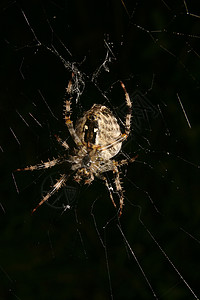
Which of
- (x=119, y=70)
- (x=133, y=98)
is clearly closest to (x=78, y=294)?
(x=133, y=98)

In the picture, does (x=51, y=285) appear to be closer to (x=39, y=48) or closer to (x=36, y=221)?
(x=36, y=221)

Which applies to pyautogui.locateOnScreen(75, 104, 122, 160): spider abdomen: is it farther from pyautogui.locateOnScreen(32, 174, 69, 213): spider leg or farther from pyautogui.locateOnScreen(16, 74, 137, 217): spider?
pyautogui.locateOnScreen(32, 174, 69, 213): spider leg

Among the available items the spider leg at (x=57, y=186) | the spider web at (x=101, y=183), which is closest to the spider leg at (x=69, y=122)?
the spider leg at (x=57, y=186)

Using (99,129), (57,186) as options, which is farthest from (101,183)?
(99,129)

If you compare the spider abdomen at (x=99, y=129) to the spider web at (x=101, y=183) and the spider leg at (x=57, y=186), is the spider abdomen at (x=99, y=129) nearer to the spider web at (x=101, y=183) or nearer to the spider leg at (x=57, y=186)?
the spider leg at (x=57, y=186)

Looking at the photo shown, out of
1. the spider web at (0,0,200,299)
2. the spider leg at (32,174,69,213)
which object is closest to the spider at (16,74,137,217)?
the spider leg at (32,174,69,213)
